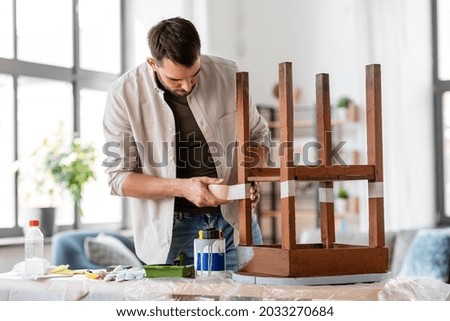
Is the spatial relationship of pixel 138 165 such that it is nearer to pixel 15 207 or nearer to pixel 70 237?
pixel 70 237

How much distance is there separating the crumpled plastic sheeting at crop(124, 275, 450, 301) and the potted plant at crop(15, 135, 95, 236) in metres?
2.98

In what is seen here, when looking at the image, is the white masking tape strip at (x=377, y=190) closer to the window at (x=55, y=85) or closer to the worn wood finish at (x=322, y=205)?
the worn wood finish at (x=322, y=205)

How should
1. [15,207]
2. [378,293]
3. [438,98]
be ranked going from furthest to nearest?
[438,98]
[15,207]
[378,293]

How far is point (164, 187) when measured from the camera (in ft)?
7.55

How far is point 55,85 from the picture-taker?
5.36 meters

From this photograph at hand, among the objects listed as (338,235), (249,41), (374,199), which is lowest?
(338,235)

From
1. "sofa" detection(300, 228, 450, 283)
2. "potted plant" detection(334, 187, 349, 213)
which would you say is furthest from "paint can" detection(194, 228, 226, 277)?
"potted plant" detection(334, 187, 349, 213)

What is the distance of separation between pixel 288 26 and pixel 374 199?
4743 millimetres

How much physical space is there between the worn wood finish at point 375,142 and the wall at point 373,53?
3.94 metres

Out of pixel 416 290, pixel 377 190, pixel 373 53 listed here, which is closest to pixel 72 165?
pixel 373 53

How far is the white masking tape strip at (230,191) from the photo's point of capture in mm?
2041

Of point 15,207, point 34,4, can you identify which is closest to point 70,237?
point 15,207
